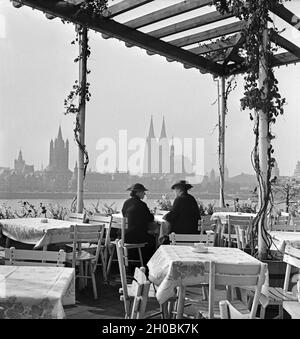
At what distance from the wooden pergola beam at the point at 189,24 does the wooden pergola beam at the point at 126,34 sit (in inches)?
9.0

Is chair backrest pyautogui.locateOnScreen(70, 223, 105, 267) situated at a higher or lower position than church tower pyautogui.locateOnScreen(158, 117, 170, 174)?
lower

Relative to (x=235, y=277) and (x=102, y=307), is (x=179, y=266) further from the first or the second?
(x=102, y=307)

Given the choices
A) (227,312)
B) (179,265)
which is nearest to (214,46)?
(179,265)

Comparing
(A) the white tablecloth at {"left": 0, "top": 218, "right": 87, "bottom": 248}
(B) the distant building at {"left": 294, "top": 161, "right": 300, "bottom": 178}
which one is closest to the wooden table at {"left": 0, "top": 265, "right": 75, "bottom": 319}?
(A) the white tablecloth at {"left": 0, "top": 218, "right": 87, "bottom": 248}

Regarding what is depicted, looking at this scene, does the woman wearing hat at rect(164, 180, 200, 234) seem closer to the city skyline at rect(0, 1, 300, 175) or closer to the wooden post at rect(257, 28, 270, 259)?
the city skyline at rect(0, 1, 300, 175)

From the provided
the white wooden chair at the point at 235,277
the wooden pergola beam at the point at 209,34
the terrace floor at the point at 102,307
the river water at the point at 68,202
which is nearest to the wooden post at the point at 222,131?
the wooden pergola beam at the point at 209,34

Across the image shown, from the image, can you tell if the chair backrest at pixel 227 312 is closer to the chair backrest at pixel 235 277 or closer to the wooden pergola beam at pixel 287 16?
the chair backrest at pixel 235 277

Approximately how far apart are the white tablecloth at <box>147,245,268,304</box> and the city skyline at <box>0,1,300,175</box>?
5.91 ft

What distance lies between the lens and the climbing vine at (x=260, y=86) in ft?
15.9

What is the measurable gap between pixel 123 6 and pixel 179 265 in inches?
166

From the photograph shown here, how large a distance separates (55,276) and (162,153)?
6.70 meters

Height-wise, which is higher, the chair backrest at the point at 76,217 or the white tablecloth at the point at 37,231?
the chair backrest at the point at 76,217

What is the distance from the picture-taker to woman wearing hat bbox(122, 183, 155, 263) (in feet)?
19.3

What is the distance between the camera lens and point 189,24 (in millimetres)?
6895
